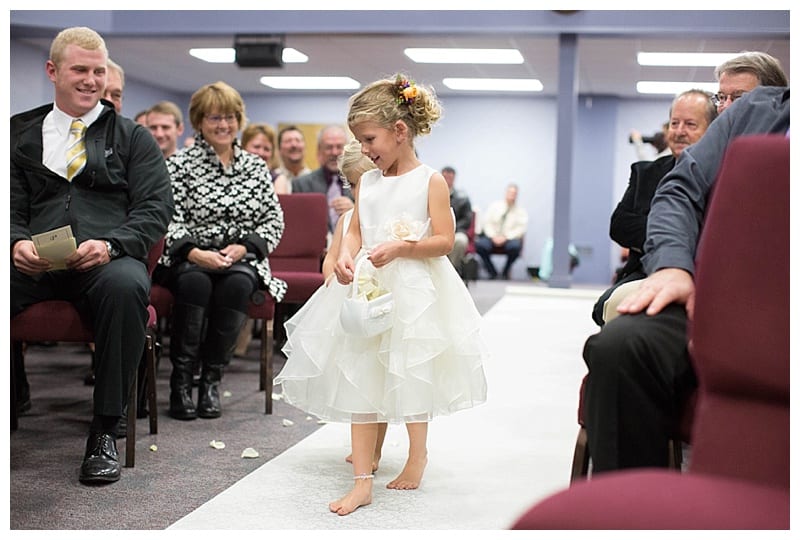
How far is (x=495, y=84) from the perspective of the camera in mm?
13898

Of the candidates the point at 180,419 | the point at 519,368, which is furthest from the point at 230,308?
the point at 519,368

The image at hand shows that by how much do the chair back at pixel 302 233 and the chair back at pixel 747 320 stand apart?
140 inches

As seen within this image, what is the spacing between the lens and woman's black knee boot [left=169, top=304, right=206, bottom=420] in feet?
11.9

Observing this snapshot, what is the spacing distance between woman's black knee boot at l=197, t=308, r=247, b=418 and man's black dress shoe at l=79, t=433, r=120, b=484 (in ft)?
3.02

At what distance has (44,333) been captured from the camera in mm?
2838

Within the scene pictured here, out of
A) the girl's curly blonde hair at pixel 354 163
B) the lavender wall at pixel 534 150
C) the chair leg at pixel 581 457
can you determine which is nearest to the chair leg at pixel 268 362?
the girl's curly blonde hair at pixel 354 163

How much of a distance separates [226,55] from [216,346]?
904 centimetres

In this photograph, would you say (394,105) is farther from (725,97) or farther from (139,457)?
(139,457)

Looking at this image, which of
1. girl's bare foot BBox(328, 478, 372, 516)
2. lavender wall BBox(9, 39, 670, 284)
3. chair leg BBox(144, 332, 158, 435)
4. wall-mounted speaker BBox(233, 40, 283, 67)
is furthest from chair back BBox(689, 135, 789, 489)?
lavender wall BBox(9, 39, 670, 284)

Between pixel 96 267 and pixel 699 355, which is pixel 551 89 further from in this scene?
pixel 699 355

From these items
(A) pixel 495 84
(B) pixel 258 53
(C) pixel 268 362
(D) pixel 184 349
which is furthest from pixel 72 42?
(A) pixel 495 84

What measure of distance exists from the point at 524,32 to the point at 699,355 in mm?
9022

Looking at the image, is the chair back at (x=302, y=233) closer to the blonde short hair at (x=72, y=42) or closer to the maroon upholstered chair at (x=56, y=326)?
the blonde short hair at (x=72, y=42)

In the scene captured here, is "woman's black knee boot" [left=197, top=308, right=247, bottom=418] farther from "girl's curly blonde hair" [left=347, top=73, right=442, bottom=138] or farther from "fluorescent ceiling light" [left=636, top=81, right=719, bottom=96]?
"fluorescent ceiling light" [left=636, top=81, right=719, bottom=96]
